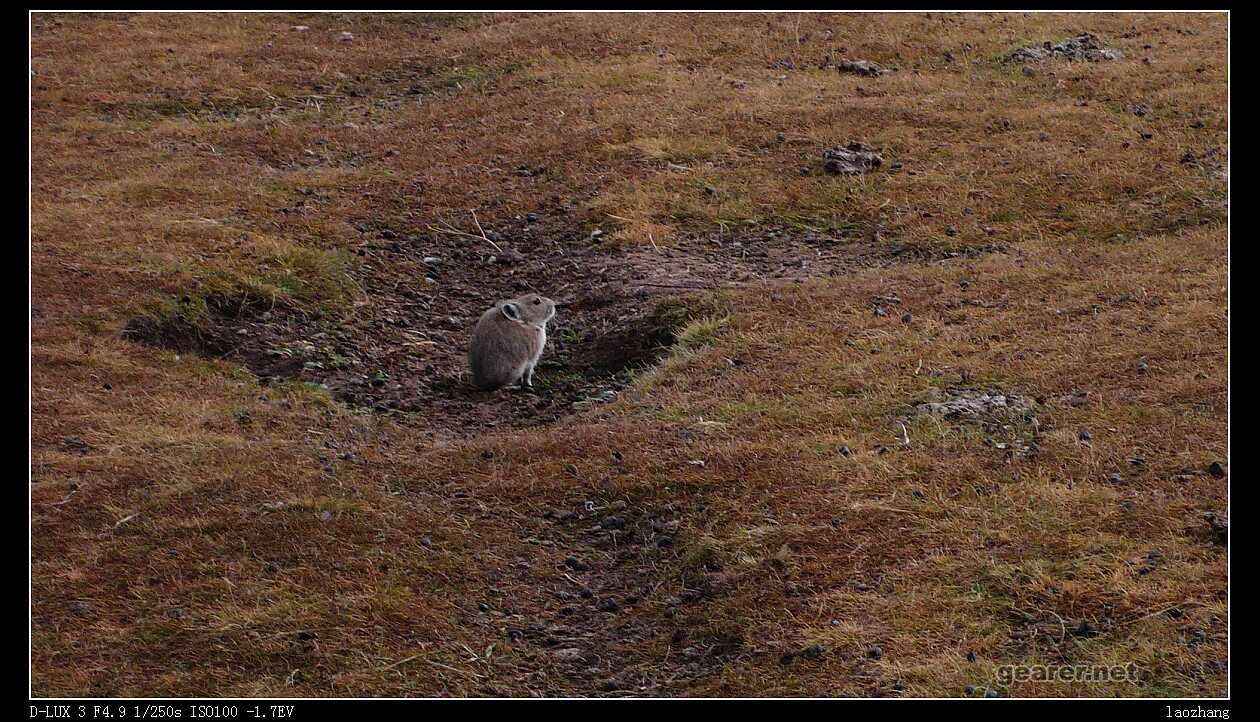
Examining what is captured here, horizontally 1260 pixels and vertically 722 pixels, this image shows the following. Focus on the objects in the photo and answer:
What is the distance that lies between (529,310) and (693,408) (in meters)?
2.48

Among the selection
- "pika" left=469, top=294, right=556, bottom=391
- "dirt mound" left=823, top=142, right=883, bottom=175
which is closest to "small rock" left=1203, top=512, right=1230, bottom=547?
"pika" left=469, top=294, right=556, bottom=391

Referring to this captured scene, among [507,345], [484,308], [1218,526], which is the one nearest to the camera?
[1218,526]

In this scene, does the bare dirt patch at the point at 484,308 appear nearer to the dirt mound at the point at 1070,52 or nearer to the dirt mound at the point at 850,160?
the dirt mound at the point at 850,160

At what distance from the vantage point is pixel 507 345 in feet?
42.9

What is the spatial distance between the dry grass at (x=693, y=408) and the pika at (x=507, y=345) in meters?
1.33

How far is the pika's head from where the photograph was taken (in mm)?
13352

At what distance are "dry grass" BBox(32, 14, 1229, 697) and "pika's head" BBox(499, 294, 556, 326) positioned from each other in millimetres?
1439

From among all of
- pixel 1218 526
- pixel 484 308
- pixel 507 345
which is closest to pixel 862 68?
pixel 484 308

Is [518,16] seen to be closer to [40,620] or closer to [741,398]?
[741,398]

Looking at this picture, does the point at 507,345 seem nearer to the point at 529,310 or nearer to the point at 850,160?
A: the point at 529,310

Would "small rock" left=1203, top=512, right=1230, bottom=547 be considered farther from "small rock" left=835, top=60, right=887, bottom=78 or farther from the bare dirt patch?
"small rock" left=835, top=60, right=887, bottom=78

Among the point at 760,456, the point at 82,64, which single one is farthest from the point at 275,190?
the point at 760,456

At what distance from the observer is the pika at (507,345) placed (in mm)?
13055

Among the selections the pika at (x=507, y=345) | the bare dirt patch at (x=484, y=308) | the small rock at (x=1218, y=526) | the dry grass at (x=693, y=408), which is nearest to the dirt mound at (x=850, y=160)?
the dry grass at (x=693, y=408)
